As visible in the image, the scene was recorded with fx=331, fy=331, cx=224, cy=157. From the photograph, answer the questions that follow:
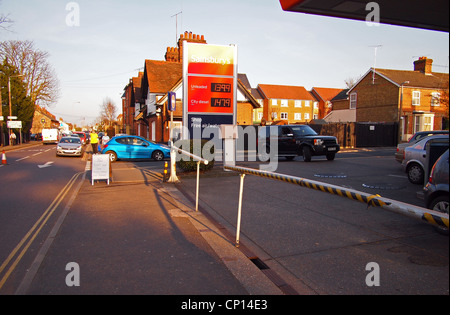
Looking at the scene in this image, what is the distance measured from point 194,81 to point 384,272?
11.3 m

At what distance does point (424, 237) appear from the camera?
5.35 metres

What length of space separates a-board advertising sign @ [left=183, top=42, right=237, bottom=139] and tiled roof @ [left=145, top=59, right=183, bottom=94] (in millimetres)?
20494

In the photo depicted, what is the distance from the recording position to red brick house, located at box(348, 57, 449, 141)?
37094 mm

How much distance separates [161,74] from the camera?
3619cm

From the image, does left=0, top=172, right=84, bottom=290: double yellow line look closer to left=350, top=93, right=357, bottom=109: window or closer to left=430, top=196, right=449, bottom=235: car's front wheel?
left=430, top=196, right=449, bottom=235: car's front wheel

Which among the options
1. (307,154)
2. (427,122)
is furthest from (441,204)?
(427,122)

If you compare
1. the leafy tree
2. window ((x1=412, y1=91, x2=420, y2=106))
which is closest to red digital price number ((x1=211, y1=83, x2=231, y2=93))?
window ((x1=412, y1=91, x2=420, y2=106))

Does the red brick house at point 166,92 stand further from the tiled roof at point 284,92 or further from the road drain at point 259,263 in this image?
the tiled roof at point 284,92

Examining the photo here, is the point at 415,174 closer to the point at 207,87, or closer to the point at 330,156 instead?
the point at 330,156

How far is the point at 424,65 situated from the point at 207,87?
39.1 metres

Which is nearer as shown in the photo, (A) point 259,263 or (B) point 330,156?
(A) point 259,263
